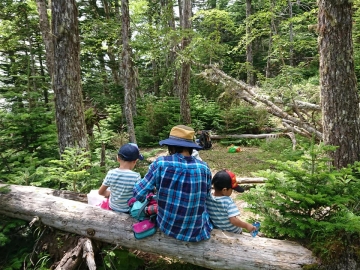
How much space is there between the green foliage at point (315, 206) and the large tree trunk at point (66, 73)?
14.9ft

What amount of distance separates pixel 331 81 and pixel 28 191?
570 cm

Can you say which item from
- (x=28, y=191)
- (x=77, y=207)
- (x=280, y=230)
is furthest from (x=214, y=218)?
(x=28, y=191)

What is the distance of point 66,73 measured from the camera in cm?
611

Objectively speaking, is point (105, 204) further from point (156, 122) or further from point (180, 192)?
point (156, 122)

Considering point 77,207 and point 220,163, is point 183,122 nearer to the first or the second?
point 220,163

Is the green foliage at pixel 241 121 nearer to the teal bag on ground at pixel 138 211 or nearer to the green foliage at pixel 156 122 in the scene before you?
the green foliage at pixel 156 122

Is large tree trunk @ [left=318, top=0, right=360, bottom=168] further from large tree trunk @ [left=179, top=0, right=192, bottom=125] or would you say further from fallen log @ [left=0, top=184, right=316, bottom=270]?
large tree trunk @ [left=179, top=0, right=192, bottom=125]

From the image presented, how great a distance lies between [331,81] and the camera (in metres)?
4.89

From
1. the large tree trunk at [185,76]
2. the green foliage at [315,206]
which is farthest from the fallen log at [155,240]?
the large tree trunk at [185,76]

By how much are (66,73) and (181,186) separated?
4.58 meters

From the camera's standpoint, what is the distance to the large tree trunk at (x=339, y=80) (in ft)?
15.4

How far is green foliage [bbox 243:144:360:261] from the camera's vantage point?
109 inches

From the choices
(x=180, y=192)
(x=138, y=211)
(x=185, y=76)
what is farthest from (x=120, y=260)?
(x=185, y=76)

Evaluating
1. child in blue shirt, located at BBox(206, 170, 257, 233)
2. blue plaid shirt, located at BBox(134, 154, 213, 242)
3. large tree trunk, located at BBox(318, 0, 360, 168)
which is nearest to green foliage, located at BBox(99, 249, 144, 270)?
blue plaid shirt, located at BBox(134, 154, 213, 242)
